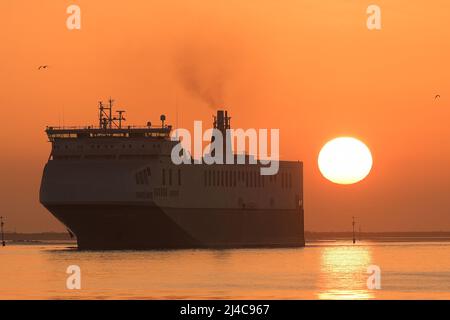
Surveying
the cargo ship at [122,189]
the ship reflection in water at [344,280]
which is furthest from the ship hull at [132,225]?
the ship reflection in water at [344,280]

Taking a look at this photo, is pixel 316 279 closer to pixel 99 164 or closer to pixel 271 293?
pixel 271 293

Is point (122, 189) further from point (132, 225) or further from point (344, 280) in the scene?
point (344, 280)

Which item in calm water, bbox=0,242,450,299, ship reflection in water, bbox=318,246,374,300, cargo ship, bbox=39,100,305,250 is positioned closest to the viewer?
ship reflection in water, bbox=318,246,374,300

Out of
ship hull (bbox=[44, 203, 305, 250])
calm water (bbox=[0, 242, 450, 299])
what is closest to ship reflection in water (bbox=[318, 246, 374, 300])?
calm water (bbox=[0, 242, 450, 299])

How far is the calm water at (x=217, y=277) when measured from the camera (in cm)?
9819

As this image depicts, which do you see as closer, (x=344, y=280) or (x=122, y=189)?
(x=344, y=280)

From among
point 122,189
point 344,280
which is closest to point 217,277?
point 344,280

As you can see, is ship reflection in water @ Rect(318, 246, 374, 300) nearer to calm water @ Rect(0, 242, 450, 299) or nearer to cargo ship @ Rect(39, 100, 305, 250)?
calm water @ Rect(0, 242, 450, 299)

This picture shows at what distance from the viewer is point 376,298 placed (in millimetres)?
93312

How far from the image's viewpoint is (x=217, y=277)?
4715 inches

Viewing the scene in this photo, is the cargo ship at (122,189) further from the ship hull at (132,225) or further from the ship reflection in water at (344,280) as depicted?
the ship reflection in water at (344,280)

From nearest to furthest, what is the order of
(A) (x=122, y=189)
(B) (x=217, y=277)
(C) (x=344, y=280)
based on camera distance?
(C) (x=344, y=280), (B) (x=217, y=277), (A) (x=122, y=189)

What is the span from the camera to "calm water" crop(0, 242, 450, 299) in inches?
3866
